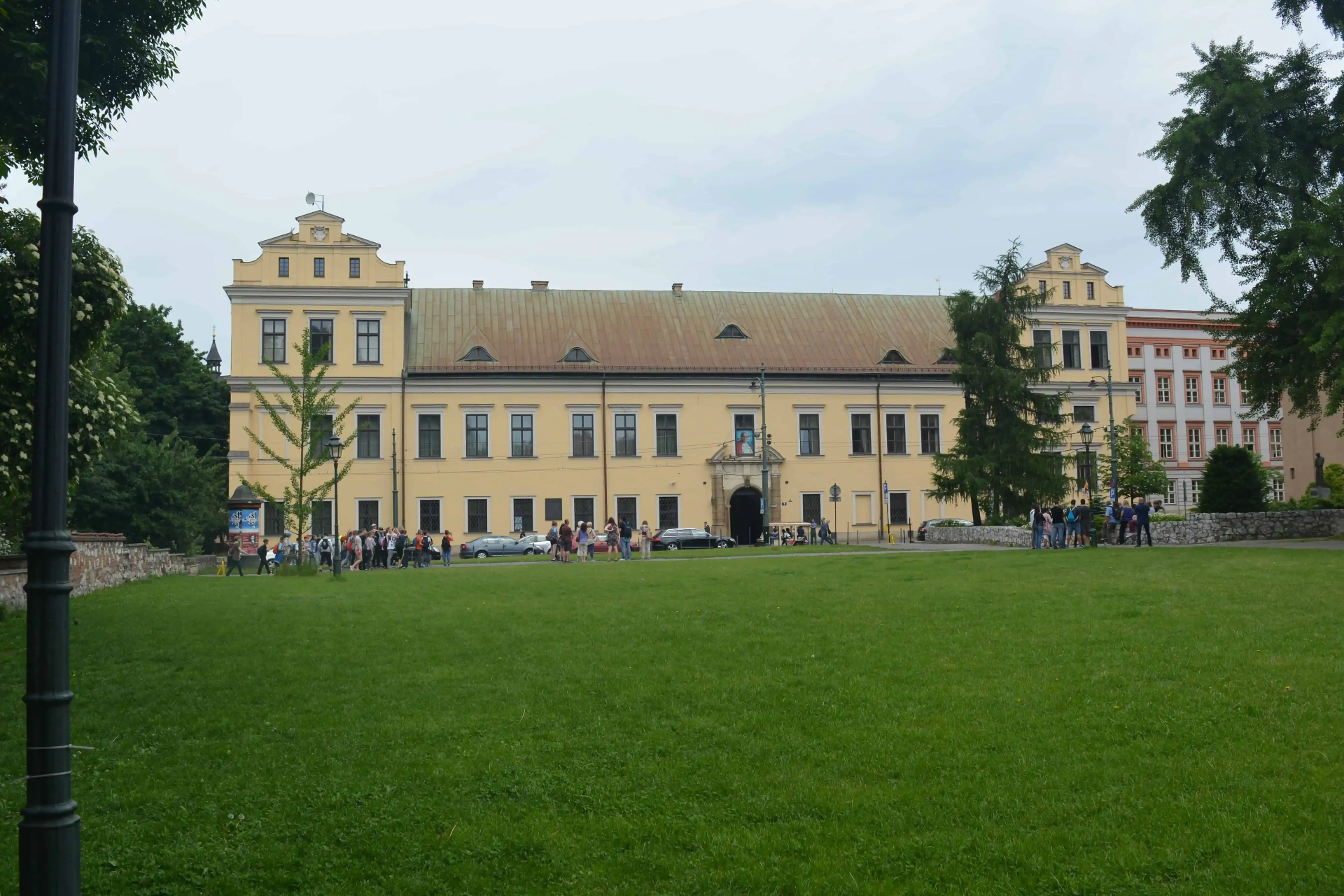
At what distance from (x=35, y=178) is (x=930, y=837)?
1470 cm

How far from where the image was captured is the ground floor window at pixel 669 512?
60438 mm

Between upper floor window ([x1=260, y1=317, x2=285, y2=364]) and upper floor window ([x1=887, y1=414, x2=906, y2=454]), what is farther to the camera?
upper floor window ([x1=887, y1=414, x2=906, y2=454])

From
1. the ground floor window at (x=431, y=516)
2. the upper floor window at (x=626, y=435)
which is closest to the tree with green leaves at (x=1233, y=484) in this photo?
the upper floor window at (x=626, y=435)

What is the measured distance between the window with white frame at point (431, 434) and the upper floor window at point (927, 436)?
2633 centimetres

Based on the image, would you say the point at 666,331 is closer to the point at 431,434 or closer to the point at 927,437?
the point at 431,434

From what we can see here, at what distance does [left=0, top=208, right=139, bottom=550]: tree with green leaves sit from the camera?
43.3 feet

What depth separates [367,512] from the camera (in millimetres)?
57969

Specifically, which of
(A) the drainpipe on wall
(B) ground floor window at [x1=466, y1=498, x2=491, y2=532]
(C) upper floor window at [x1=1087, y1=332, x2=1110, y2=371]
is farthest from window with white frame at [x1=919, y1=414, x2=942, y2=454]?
(B) ground floor window at [x1=466, y1=498, x2=491, y2=532]

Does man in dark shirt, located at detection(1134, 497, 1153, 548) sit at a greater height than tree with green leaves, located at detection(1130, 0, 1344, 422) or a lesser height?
lesser

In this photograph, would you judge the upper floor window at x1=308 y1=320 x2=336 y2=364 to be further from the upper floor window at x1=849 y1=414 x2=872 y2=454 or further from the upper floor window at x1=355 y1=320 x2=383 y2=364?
the upper floor window at x1=849 y1=414 x2=872 y2=454

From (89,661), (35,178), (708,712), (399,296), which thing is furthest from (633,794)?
(399,296)

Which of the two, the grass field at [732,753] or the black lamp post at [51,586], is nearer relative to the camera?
the black lamp post at [51,586]

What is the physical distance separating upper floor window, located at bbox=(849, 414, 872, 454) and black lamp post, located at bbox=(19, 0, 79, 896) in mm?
58759

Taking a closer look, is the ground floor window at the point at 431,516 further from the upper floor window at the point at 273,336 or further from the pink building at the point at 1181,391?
the pink building at the point at 1181,391
